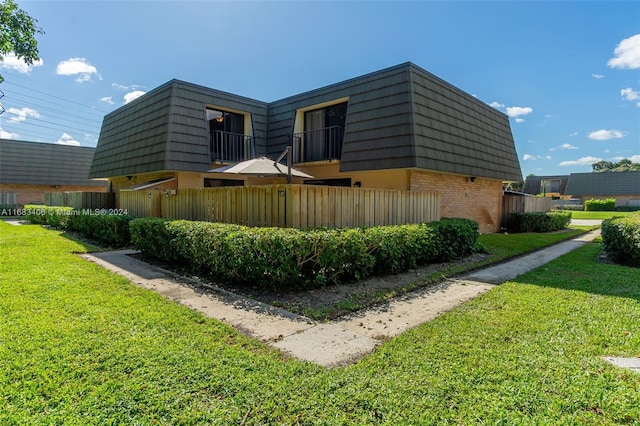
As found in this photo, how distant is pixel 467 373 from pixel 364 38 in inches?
513

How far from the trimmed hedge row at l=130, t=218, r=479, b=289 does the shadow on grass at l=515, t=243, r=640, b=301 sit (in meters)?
2.35

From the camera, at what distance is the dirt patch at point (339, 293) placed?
5008 mm

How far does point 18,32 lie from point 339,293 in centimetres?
1791

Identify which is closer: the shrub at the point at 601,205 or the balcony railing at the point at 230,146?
the balcony railing at the point at 230,146

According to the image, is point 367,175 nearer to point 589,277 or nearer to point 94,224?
point 589,277

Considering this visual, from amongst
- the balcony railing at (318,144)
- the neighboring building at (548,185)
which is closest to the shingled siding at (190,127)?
the balcony railing at (318,144)

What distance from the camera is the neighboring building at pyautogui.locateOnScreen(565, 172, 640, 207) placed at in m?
45.8

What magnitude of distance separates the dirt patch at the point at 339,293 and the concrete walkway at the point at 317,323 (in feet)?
0.58

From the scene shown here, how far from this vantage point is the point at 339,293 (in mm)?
5750

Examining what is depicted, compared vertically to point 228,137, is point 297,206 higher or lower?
lower

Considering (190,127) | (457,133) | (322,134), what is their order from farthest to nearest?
(322,134) < (190,127) < (457,133)

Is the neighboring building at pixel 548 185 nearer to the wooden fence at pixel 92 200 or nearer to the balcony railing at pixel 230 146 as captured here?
the balcony railing at pixel 230 146

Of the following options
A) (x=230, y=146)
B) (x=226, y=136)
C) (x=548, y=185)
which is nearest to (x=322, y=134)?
(x=230, y=146)

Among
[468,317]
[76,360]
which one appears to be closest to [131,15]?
[76,360]
